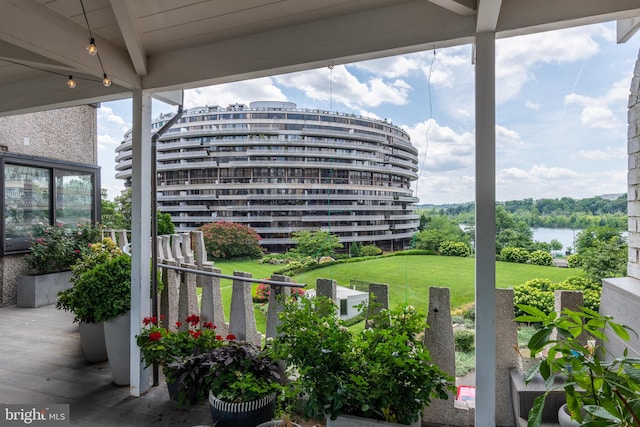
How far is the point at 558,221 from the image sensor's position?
168 cm

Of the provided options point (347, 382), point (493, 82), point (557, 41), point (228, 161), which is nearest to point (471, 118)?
point (493, 82)

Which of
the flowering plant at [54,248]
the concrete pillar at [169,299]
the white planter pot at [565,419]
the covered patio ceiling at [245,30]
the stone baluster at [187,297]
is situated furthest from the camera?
the flowering plant at [54,248]

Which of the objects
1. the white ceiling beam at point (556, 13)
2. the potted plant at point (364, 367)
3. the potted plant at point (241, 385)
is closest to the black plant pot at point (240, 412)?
the potted plant at point (241, 385)

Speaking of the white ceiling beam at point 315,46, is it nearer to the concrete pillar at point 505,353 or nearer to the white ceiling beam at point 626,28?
the white ceiling beam at point 626,28

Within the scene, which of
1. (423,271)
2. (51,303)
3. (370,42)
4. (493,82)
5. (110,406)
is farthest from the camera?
(51,303)

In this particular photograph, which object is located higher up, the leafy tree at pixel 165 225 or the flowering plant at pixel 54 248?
the leafy tree at pixel 165 225

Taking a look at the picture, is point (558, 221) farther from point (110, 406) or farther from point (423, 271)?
point (110, 406)

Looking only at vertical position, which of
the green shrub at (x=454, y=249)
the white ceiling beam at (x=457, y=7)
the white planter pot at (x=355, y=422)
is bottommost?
the white planter pot at (x=355, y=422)

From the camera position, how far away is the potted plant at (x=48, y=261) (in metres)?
4.63

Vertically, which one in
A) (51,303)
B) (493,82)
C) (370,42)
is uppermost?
(370,42)

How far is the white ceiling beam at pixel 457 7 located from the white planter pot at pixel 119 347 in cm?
272

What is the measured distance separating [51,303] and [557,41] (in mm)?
6119

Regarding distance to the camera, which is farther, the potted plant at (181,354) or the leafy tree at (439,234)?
the potted plant at (181,354)

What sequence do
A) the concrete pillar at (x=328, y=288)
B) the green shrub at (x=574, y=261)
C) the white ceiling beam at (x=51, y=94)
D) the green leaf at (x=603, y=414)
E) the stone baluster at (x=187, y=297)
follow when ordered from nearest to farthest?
1. the green leaf at (x=603, y=414)
2. the green shrub at (x=574, y=261)
3. the concrete pillar at (x=328, y=288)
4. the white ceiling beam at (x=51, y=94)
5. the stone baluster at (x=187, y=297)
